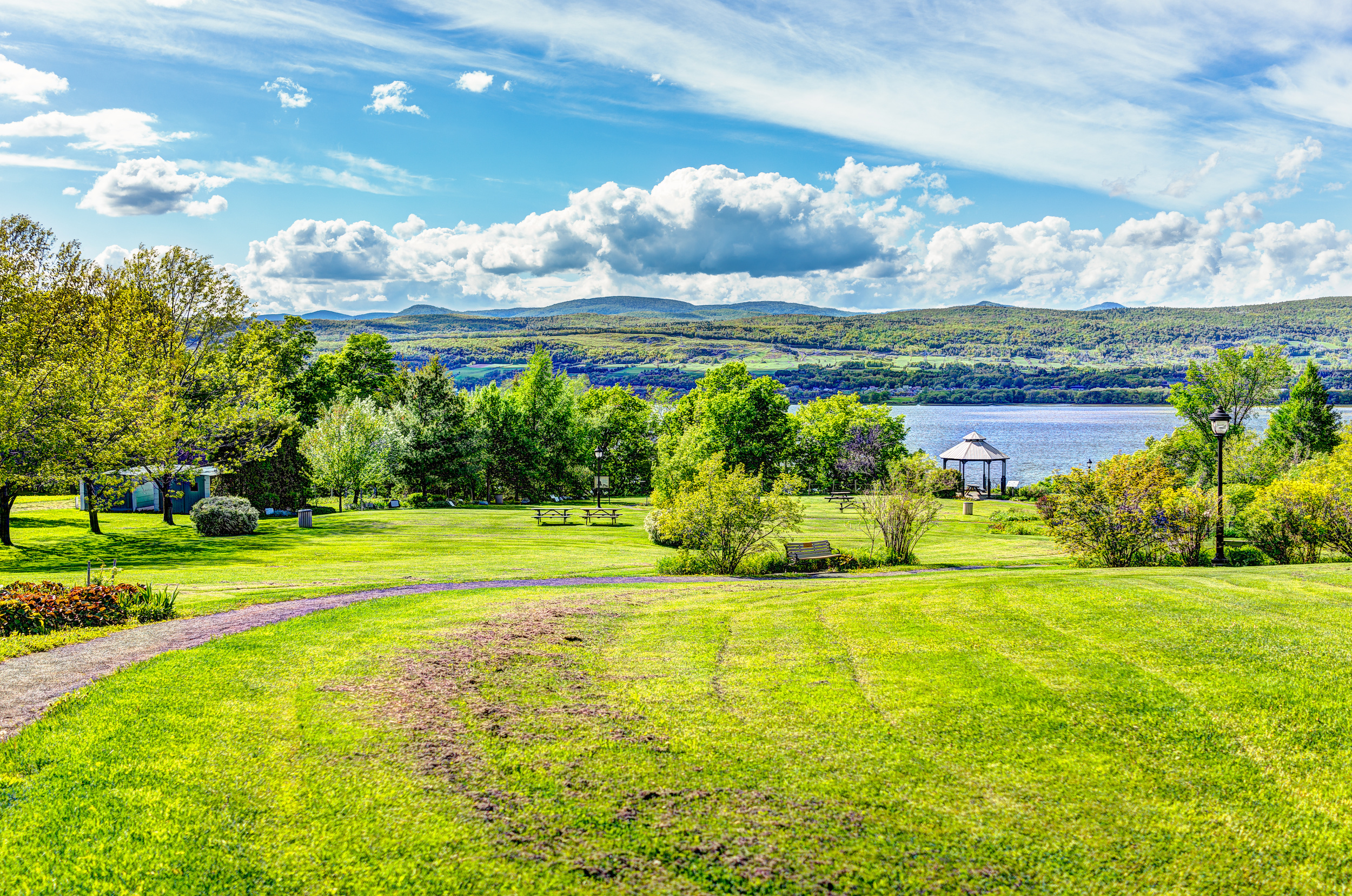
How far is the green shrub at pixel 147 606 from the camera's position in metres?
13.5

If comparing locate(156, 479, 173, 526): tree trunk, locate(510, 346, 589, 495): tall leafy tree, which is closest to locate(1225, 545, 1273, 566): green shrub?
locate(156, 479, 173, 526): tree trunk

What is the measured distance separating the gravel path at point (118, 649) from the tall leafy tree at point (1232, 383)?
2392 inches

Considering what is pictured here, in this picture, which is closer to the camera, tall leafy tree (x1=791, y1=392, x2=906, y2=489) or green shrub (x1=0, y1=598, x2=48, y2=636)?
green shrub (x1=0, y1=598, x2=48, y2=636)

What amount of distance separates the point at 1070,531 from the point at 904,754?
16.1 m

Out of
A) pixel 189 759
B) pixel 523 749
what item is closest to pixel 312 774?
pixel 189 759

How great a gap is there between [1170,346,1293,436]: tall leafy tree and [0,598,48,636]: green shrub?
221 ft

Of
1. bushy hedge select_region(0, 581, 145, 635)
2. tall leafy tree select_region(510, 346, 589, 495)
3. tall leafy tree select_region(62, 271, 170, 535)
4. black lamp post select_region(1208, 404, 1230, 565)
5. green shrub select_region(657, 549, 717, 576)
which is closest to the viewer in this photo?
bushy hedge select_region(0, 581, 145, 635)

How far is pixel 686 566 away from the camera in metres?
21.9

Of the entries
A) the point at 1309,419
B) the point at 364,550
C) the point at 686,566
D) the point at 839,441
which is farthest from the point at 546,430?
the point at 1309,419

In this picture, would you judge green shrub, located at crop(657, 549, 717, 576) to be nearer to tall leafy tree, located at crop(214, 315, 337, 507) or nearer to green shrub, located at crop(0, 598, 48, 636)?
green shrub, located at crop(0, 598, 48, 636)

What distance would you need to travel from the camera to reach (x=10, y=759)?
6969 mm

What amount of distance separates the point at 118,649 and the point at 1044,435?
137290 millimetres

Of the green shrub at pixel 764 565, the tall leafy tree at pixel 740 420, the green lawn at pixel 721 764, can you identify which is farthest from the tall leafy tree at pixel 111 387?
the tall leafy tree at pixel 740 420

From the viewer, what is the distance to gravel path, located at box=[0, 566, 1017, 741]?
341 inches
